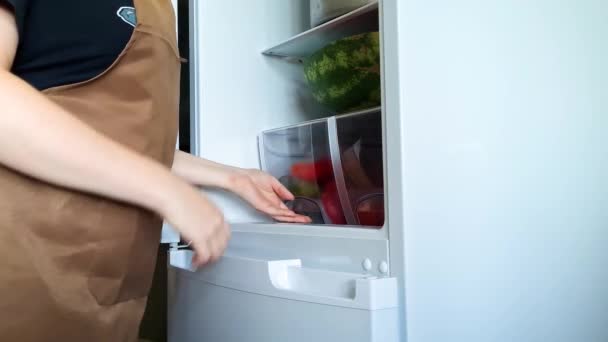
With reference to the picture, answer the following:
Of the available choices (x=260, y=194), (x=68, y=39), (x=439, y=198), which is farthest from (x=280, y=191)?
(x=68, y=39)

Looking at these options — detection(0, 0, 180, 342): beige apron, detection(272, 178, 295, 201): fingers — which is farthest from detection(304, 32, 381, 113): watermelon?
detection(0, 0, 180, 342): beige apron

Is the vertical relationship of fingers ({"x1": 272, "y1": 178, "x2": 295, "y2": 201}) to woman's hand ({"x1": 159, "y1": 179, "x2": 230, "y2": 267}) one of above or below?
above

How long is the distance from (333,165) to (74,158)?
503mm

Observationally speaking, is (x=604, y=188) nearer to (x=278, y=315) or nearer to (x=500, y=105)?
(x=500, y=105)

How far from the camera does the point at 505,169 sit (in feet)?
2.44

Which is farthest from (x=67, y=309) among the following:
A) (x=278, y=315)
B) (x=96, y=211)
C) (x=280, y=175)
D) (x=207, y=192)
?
(x=280, y=175)

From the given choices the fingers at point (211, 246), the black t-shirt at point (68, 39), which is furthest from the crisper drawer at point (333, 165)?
the black t-shirt at point (68, 39)

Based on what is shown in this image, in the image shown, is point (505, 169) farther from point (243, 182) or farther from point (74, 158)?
point (74, 158)

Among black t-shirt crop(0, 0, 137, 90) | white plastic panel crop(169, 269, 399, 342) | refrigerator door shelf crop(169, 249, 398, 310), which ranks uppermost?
black t-shirt crop(0, 0, 137, 90)

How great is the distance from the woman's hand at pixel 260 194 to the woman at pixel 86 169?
0.26 meters

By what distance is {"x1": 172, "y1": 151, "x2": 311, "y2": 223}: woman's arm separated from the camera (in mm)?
890

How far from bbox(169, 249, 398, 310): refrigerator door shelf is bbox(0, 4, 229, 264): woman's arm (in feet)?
0.58

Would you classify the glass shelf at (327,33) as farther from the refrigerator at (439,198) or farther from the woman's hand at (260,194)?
the woman's hand at (260,194)

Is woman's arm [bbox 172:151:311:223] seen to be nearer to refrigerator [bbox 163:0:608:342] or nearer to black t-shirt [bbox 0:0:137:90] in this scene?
refrigerator [bbox 163:0:608:342]
